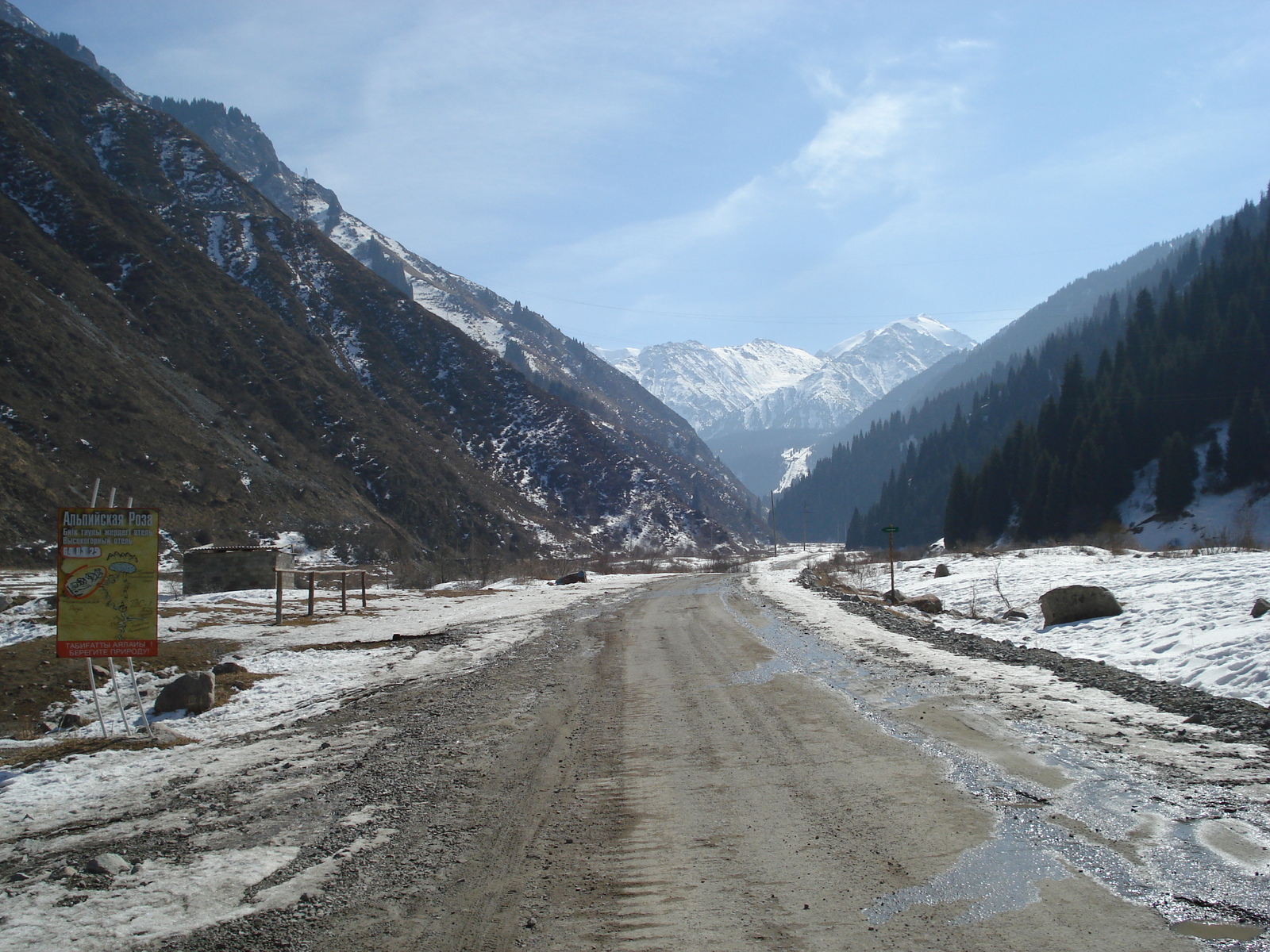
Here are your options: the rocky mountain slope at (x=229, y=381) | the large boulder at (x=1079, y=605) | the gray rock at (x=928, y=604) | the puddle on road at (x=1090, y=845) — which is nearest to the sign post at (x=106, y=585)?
the puddle on road at (x=1090, y=845)

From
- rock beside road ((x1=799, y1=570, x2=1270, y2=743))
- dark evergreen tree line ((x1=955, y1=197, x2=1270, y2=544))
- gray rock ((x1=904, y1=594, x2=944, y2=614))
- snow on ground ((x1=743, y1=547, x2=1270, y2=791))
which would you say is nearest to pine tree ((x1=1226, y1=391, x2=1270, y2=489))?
dark evergreen tree line ((x1=955, y1=197, x2=1270, y2=544))

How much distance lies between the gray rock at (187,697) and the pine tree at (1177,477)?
62.7 m

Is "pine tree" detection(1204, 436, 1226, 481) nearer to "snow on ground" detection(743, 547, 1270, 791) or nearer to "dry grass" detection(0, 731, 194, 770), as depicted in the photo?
"snow on ground" detection(743, 547, 1270, 791)

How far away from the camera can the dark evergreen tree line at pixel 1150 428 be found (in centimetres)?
5472

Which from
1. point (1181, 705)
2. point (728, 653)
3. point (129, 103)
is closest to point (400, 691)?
point (728, 653)

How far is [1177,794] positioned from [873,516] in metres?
139

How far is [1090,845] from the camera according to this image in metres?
4.85

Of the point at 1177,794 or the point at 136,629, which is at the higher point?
the point at 136,629

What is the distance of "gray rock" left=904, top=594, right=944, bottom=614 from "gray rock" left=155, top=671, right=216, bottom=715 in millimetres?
17536

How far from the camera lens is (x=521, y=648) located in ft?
49.4

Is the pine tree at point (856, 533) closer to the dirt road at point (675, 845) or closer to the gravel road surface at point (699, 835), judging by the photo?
the gravel road surface at point (699, 835)

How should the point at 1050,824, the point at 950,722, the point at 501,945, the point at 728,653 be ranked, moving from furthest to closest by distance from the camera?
1. the point at 728,653
2. the point at 950,722
3. the point at 1050,824
4. the point at 501,945

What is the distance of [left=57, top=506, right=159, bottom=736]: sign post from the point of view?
8.25m

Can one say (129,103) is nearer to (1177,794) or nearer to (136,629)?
(136,629)
